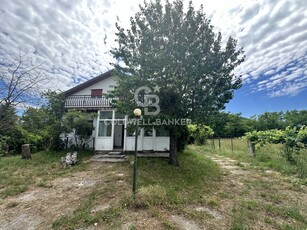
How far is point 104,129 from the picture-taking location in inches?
455

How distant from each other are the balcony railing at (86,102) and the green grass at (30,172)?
3436mm

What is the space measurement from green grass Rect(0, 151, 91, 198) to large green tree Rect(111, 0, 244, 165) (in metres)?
4.12

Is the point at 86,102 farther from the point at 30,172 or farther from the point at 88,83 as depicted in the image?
the point at 30,172

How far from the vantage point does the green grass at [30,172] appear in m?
6.34

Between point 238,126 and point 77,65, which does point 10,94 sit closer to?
point 77,65

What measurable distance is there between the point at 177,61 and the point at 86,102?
8351mm

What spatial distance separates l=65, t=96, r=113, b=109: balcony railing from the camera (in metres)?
12.6

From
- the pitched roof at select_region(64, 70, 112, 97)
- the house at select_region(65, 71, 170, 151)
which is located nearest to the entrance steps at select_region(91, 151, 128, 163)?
the house at select_region(65, 71, 170, 151)

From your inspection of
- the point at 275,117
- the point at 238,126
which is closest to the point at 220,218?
the point at 238,126

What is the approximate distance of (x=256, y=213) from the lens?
4340 mm

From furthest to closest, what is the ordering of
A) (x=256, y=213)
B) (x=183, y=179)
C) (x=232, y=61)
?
(x=232, y=61), (x=183, y=179), (x=256, y=213)

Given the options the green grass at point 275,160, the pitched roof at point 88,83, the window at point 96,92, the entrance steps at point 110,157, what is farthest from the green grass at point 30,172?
the green grass at point 275,160

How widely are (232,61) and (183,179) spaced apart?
17.6 feet

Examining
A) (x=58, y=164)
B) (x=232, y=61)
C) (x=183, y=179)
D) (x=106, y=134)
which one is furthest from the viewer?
(x=106, y=134)
